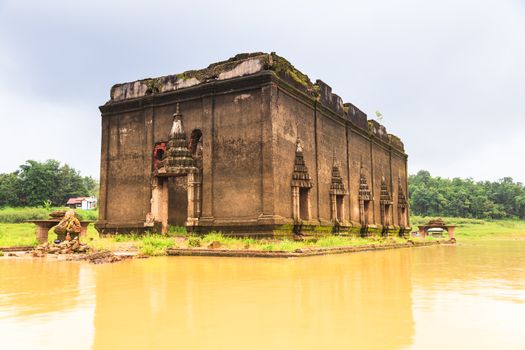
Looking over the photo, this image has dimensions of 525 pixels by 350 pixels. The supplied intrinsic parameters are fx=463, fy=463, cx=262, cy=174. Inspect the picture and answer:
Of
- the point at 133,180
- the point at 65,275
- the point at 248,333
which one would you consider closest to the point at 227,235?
the point at 133,180

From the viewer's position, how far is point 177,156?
16.5 meters

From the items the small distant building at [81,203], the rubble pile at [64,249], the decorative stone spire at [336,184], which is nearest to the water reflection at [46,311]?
the rubble pile at [64,249]

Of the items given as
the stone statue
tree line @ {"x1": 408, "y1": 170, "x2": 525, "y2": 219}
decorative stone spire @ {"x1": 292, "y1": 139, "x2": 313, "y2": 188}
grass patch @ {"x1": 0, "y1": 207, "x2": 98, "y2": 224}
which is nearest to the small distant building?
grass patch @ {"x1": 0, "y1": 207, "x2": 98, "y2": 224}

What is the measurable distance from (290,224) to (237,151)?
9.94 feet

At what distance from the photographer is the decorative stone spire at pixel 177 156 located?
16344 mm

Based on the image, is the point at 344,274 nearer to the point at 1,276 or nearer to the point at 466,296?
the point at 466,296

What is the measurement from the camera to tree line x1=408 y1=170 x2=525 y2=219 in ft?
244

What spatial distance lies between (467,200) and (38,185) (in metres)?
61.8

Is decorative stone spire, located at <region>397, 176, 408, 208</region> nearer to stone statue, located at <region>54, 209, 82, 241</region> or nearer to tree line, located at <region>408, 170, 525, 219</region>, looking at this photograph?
stone statue, located at <region>54, 209, 82, 241</region>

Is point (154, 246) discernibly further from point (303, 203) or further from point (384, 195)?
point (384, 195)

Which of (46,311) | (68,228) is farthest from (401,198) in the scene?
(46,311)

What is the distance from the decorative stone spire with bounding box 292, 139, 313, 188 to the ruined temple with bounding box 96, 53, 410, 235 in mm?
36

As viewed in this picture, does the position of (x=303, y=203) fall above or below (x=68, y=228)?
above

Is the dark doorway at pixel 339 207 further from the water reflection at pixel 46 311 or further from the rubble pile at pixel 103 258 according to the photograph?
the water reflection at pixel 46 311
